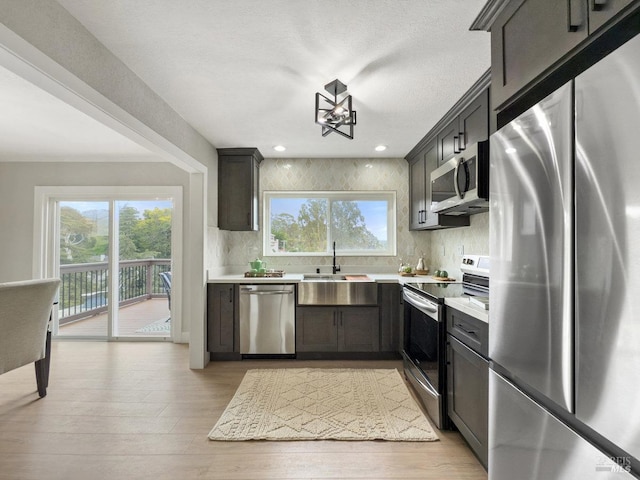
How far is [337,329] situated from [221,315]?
1269 mm

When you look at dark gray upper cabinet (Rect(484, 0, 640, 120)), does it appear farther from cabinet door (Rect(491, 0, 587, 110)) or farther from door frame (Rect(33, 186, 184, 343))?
door frame (Rect(33, 186, 184, 343))

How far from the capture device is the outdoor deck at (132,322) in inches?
175

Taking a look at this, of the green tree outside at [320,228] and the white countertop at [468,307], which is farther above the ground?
the green tree outside at [320,228]

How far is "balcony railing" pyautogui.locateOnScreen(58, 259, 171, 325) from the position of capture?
14.6ft

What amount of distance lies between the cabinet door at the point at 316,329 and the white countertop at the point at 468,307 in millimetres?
1659

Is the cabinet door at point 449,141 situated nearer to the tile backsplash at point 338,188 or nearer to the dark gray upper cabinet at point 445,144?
the dark gray upper cabinet at point 445,144

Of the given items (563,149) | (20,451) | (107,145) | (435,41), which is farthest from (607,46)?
(107,145)

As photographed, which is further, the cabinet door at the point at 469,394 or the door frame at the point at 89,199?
the door frame at the point at 89,199

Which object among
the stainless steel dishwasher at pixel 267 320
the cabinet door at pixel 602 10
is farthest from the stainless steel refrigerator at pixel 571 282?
the stainless steel dishwasher at pixel 267 320

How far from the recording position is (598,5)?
965 mm

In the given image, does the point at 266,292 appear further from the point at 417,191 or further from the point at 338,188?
the point at 417,191

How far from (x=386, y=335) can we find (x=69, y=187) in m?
4.43

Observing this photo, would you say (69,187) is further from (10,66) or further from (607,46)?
(607,46)

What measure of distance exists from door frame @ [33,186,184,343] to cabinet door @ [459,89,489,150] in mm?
3397
